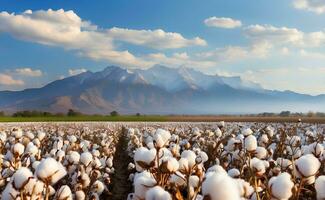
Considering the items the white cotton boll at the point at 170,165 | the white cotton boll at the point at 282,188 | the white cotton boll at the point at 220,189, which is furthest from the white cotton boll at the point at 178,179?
the white cotton boll at the point at 220,189

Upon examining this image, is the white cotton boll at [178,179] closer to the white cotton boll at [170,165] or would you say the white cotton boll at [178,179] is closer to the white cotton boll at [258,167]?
the white cotton boll at [170,165]

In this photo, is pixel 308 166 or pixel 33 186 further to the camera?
pixel 33 186

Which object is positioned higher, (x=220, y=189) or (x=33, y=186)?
(x=220, y=189)

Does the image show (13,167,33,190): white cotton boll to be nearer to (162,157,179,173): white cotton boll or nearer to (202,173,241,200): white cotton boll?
(162,157,179,173): white cotton boll

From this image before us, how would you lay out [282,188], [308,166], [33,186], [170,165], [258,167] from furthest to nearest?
[258,167]
[33,186]
[170,165]
[308,166]
[282,188]

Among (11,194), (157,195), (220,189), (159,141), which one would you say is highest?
(159,141)

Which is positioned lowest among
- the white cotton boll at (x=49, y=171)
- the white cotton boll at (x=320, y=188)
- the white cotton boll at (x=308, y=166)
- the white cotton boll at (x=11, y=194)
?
the white cotton boll at (x=11, y=194)

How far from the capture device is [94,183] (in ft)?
22.3

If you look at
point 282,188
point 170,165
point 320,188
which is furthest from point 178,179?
point 320,188

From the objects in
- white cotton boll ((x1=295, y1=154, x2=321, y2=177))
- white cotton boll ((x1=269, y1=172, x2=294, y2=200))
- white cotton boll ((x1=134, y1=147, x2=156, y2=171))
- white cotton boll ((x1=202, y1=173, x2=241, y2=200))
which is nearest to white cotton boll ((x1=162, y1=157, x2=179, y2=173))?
white cotton boll ((x1=134, y1=147, x2=156, y2=171))

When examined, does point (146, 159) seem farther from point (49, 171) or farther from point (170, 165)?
point (49, 171)

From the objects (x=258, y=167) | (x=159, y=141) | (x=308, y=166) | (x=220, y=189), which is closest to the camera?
(x=220, y=189)

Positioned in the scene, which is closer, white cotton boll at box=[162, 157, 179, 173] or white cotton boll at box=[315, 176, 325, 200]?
white cotton boll at box=[315, 176, 325, 200]

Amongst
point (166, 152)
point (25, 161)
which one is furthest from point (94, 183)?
point (166, 152)
